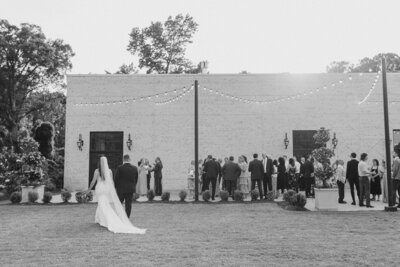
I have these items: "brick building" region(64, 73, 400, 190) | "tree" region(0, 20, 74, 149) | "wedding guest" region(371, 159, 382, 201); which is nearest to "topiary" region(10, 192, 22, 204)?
"brick building" region(64, 73, 400, 190)

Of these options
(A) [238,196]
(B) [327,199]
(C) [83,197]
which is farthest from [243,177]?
(C) [83,197]

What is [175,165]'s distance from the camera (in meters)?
23.2

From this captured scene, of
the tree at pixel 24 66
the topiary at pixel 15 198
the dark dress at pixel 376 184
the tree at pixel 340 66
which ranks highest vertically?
the tree at pixel 340 66

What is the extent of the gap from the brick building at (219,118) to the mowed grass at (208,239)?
923cm

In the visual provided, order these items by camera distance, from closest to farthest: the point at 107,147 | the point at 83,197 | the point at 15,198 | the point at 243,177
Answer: the point at 83,197 < the point at 15,198 < the point at 243,177 < the point at 107,147

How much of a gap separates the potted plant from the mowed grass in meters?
0.91

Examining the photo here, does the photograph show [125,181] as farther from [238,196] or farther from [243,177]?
[243,177]

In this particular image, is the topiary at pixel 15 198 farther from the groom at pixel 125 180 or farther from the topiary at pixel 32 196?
the groom at pixel 125 180

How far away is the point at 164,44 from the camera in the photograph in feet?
162

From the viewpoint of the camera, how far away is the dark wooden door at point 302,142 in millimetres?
22844

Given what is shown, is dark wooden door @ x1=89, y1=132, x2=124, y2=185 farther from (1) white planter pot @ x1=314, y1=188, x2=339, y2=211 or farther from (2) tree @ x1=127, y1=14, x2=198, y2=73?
(2) tree @ x1=127, y1=14, x2=198, y2=73

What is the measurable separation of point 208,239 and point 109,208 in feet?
10.0

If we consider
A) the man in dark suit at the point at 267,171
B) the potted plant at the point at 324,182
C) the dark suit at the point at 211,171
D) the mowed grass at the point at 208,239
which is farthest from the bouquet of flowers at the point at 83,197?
the potted plant at the point at 324,182

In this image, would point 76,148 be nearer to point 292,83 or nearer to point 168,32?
point 292,83
